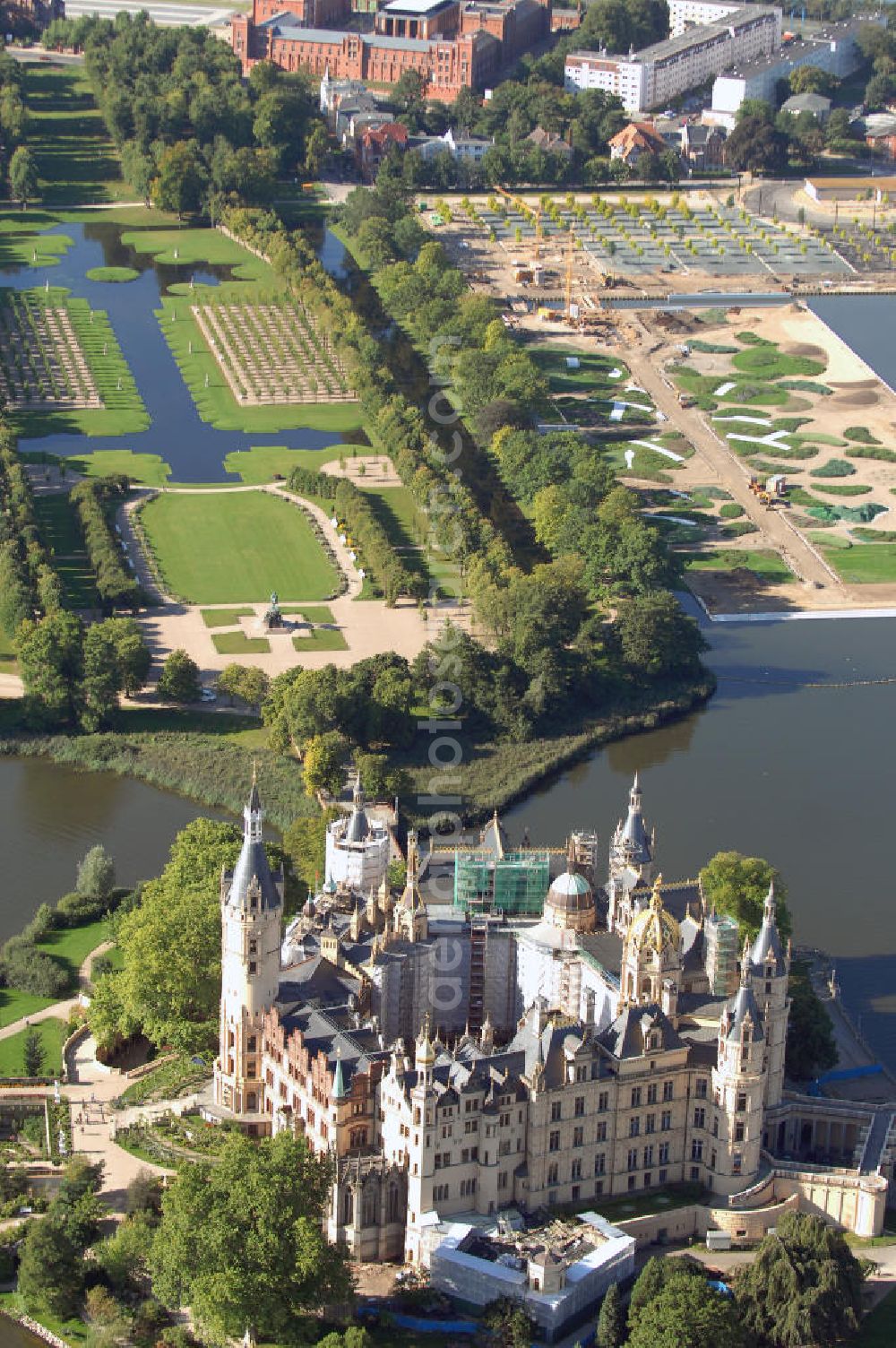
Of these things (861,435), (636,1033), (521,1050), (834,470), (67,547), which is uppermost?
(861,435)

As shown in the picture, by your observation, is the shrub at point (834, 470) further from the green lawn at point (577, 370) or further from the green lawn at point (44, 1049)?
the green lawn at point (44, 1049)

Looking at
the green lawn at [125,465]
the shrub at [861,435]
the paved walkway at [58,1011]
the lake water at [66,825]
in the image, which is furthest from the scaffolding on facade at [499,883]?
the shrub at [861,435]

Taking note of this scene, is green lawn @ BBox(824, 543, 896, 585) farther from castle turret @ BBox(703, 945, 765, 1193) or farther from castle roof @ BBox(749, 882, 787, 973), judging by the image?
castle turret @ BBox(703, 945, 765, 1193)

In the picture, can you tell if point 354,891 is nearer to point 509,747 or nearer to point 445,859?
point 445,859

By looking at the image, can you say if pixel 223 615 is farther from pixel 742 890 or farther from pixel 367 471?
pixel 742 890

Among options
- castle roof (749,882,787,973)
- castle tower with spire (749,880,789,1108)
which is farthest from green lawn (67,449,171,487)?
castle tower with spire (749,880,789,1108)

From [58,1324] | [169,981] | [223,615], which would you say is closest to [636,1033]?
[169,981]

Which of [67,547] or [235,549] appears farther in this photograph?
[235,549]
